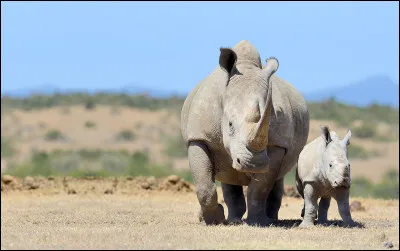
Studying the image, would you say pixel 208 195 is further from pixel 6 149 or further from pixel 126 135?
pixel 126 135

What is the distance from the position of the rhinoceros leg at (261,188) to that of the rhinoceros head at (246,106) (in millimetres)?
744

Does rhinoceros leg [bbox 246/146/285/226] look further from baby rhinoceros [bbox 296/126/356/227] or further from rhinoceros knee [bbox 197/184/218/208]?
baby rhinoceros [bbox 296/126/356/227]

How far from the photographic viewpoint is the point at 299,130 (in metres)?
13.3

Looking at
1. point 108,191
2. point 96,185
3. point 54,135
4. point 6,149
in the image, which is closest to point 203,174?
point 108,191

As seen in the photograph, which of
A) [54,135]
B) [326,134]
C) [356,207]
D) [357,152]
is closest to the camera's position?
[326,134]

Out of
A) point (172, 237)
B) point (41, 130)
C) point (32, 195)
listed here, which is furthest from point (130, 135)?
point (172, 237)

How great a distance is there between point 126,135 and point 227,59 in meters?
30.8

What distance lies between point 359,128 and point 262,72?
36.0 m

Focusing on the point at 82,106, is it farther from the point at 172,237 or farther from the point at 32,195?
the point at 172,237

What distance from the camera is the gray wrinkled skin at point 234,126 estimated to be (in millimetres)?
11281

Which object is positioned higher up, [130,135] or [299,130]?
[299,130]

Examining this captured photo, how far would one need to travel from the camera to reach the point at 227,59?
11.9 m

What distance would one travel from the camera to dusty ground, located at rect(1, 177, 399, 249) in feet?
30.3

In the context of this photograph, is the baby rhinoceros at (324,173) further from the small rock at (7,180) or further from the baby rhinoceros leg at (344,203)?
the small rock at (7,180)
